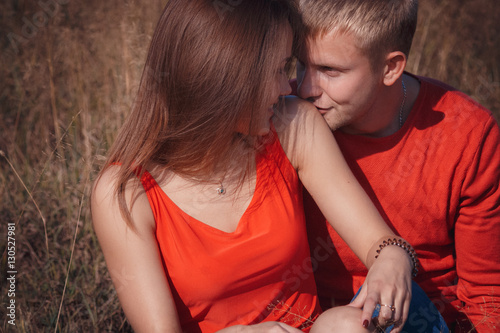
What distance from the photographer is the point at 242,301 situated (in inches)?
70.7

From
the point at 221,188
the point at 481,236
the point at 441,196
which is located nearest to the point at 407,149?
the point at 441,196

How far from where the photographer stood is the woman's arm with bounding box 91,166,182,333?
5.52 feet

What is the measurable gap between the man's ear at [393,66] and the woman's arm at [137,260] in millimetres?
1007

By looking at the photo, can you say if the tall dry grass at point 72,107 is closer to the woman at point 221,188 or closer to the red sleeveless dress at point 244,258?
the woman at point 221,188

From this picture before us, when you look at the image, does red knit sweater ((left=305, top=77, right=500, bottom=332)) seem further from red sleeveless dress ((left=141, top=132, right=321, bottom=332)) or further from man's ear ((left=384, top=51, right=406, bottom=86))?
red sleeveless dress ((left=141, top=132, right=321, bottom=332))

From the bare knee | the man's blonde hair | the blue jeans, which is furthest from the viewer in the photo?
the man's blonde hair

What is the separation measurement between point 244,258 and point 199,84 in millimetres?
566

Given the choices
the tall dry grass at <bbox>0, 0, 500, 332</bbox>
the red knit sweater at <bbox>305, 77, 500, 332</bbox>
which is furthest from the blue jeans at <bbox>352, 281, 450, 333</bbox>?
the tall dry grass at <bbox>0, 0, 500, 332</bbox>


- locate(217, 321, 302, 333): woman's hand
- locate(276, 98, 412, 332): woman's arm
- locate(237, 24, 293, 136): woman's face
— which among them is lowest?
locate(217, 321, 302, 333): woman's hand

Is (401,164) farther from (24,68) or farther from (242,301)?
(24,68)

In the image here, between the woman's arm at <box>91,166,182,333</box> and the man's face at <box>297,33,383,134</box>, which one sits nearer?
the woman's arm at <box>91,166,182,333</box>

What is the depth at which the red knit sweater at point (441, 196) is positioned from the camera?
1.99 m

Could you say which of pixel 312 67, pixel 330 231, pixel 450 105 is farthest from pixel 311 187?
pixel 450 105

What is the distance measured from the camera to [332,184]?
1830 millimetres
